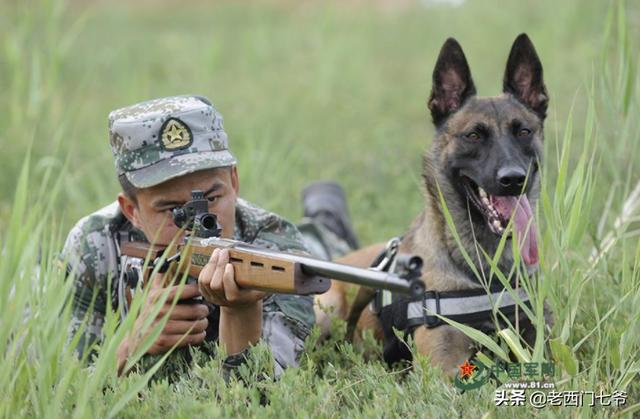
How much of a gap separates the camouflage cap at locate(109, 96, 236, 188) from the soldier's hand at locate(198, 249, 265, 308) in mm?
504

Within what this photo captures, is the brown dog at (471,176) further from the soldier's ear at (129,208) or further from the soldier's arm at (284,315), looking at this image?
the soldier's ear at (129,208)

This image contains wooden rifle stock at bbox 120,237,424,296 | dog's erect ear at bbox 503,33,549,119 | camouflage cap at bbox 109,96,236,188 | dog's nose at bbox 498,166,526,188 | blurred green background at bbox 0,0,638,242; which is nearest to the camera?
wooden rifle stock at bbox 120,237,424,296

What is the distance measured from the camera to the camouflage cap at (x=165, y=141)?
11.7ft

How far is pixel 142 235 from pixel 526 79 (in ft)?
6.05

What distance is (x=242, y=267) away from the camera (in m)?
3.08

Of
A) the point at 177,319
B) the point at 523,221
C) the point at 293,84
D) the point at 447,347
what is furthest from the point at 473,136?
the point at 293,84

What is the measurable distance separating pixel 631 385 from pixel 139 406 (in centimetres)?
170

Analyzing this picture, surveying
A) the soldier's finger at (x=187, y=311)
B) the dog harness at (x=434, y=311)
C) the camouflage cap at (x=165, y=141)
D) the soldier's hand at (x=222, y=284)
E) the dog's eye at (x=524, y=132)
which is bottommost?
the dog harness at (x=434, y=311)

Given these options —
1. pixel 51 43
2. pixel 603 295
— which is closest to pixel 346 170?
pixel 51 43

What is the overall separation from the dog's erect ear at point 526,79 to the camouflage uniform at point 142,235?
119 centimetres

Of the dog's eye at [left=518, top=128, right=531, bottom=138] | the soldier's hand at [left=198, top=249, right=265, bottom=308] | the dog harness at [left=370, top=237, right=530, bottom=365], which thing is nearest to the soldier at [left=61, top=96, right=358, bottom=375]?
the soldier's hand at [left=198, top=249, right=265, bottom=308]

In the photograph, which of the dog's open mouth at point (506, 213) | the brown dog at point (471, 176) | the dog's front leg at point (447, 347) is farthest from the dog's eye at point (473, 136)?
the dog's front leg at point (447, 347)

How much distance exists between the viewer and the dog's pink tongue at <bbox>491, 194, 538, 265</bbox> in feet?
12.2

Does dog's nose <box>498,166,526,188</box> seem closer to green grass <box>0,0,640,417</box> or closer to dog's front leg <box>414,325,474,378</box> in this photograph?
green grass <box>0,0,640,417</box>
